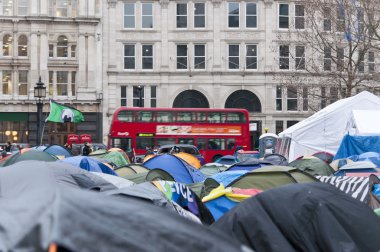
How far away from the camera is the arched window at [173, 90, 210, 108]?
47188 mm

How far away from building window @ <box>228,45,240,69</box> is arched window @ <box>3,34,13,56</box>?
51.0 ft

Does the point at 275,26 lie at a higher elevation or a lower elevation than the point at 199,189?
higher

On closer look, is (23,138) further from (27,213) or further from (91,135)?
(27,213)

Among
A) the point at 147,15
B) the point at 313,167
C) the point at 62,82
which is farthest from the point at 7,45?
the point at 313,167

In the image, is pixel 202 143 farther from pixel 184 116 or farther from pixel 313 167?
pixel 313 167

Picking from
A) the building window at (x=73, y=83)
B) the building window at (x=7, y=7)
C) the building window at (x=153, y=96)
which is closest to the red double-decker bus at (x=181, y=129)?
the building window at (x=153, y=96)

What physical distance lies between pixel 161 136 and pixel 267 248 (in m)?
33.4

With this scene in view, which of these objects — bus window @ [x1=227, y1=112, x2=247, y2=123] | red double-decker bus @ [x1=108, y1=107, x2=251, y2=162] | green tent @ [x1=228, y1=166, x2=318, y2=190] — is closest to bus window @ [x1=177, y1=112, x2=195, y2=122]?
red double-decker bus @ [x1=108, y1=107, x2=251, y2=162]

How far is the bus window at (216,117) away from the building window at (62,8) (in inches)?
594

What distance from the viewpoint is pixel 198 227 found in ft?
8.38

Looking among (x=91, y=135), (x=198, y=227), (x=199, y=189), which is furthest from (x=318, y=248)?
(x=91, y=135)

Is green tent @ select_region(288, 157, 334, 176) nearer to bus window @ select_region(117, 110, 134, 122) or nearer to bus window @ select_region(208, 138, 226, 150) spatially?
bus window @ select_region(208, 138, 226, 150)

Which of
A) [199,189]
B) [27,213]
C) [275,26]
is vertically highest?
[275,26]

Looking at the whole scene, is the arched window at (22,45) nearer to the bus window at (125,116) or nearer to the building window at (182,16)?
the building window at (182,16)
